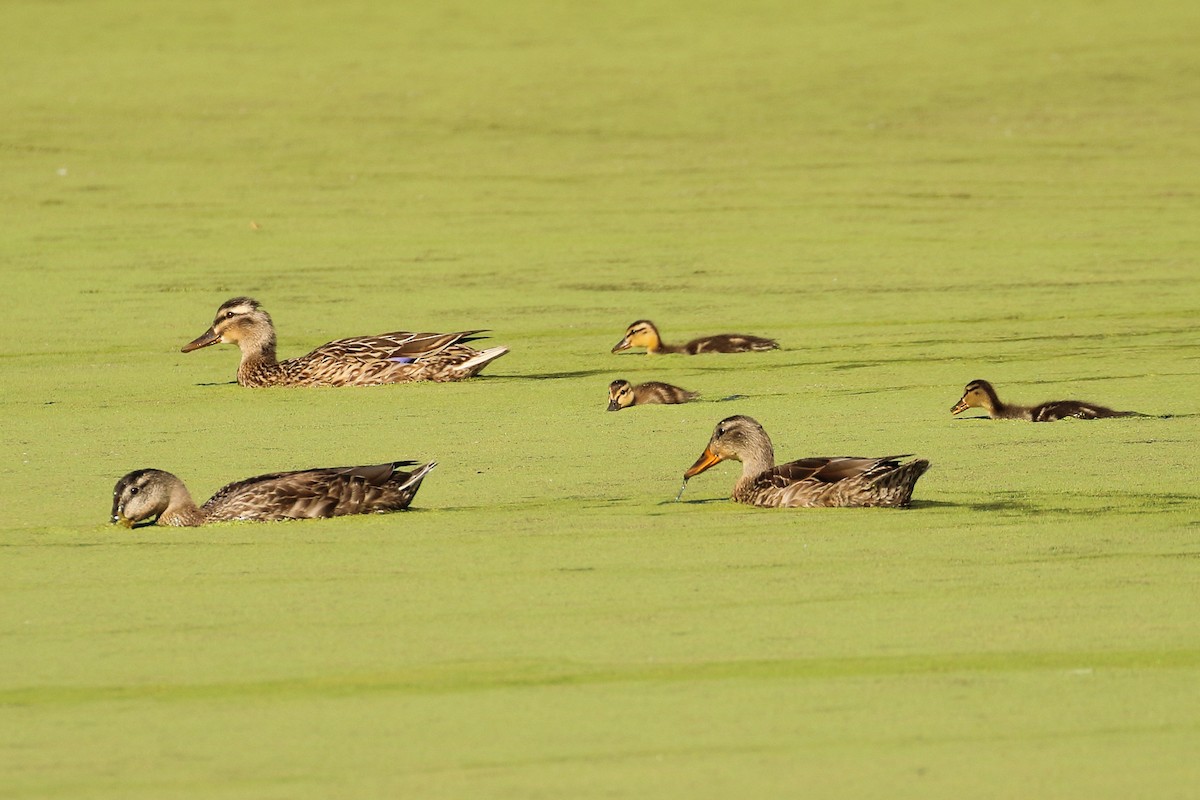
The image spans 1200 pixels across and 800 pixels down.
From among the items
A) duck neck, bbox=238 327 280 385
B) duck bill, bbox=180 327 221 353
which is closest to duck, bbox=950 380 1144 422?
duck neck, bbox=238 327 280 385

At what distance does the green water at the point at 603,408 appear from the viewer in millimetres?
4926

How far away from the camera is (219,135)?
18.2 meters

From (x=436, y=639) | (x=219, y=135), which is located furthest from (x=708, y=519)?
(x=219, y=135)

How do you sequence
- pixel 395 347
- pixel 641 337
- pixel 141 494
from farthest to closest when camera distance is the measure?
pixel 641 337, pixel 395 347, pixel 141 494

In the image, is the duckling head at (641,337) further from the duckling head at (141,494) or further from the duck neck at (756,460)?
the duckling head at (141,494)

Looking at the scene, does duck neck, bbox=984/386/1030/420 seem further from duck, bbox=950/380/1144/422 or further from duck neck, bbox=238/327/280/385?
duck neck, bbox=238/327/280/385

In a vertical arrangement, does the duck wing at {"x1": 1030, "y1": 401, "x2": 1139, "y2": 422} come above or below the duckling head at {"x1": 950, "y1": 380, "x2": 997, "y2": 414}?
below

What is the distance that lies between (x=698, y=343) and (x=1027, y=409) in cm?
241

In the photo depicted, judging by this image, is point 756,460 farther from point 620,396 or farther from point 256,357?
point 256,357

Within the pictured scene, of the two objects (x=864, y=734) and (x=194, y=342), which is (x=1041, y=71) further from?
(x=864, y=734)

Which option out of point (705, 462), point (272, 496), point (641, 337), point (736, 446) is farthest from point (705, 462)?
point (641, 337)

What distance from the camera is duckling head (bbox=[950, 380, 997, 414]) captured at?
912 cm

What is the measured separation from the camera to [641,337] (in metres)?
11.1

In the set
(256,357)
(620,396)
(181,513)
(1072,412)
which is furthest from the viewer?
(256,357)
